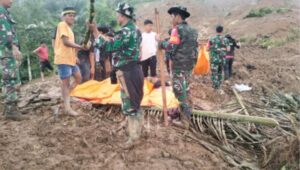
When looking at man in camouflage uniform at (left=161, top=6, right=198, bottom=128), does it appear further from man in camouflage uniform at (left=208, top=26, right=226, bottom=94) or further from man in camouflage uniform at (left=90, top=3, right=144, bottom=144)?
man in camouflage uniform at (left=208, top=26, right=226, bottom=94)

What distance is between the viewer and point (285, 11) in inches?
890

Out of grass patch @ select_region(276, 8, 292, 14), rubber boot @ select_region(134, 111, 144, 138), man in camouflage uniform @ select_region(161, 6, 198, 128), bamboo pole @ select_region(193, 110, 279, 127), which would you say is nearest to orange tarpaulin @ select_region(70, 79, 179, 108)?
man in camouflage uniform @ select_region(161, 6, 198, 128)

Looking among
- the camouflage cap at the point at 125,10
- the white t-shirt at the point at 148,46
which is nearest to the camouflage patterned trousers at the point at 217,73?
the white t-shirt at the point at 148,46

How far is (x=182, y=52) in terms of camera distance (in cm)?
586

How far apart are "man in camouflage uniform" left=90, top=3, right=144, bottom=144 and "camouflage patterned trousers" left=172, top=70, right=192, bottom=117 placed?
3.07 feet

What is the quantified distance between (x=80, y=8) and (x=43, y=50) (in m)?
11.9

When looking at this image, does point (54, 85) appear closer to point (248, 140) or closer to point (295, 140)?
point (248, 140)

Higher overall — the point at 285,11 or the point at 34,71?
the point at 285,11

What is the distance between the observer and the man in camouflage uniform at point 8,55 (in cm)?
554

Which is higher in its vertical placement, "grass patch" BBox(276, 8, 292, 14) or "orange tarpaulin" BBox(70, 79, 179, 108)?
"grass patch" BBox(276, 8, 292, 14)

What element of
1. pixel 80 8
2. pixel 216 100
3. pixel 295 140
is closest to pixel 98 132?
pixel 295 140

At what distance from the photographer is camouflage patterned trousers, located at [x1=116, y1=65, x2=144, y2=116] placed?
16.6 feet

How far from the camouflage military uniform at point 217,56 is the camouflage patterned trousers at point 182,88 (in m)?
2.82

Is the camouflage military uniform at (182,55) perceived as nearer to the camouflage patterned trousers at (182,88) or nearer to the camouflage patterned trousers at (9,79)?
the camouflage patterned trousers at (182,88)
